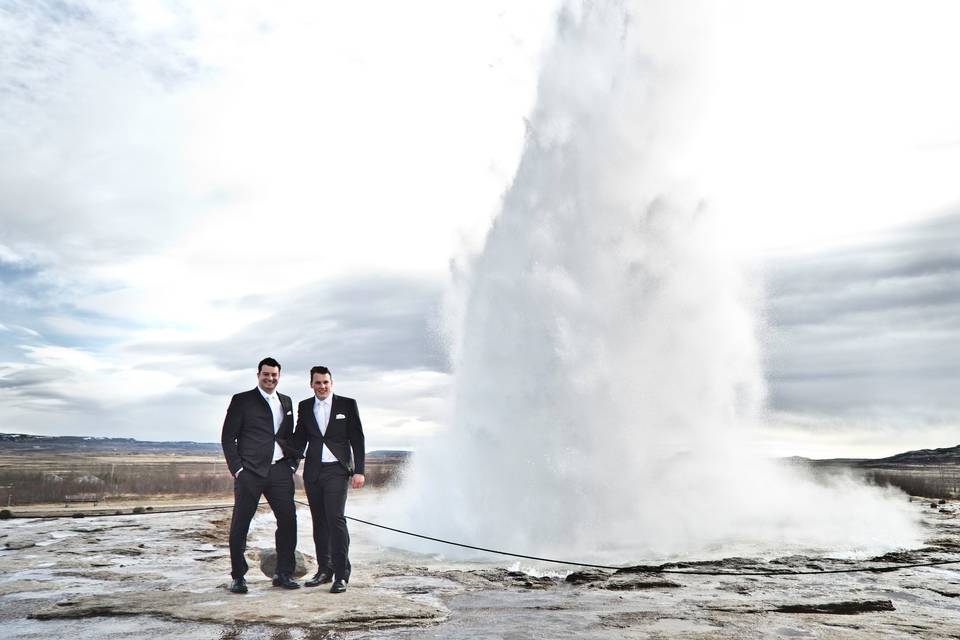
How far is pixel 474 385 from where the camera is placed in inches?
554

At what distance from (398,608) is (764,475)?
18298 mm

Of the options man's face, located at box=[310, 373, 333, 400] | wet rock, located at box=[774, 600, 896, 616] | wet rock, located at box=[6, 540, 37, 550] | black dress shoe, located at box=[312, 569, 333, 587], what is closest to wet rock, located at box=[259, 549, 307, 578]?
black dress shoe, located at box=[312, 569, 333, 587]

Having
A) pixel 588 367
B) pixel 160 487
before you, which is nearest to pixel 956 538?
pixel 588 367

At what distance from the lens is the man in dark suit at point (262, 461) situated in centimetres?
718

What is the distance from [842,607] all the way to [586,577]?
121 inches

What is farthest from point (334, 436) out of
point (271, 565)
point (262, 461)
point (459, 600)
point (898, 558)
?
point (898, 558)

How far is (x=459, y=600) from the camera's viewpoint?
7.48 meters

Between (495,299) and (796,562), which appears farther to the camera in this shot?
(495,299)

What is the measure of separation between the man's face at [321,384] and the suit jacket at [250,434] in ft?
1.63

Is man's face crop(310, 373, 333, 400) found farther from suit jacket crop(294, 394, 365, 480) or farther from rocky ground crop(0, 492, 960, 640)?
rocky ground crop(0, 492, 960, 640)

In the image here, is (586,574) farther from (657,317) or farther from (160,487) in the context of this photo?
(160,487)

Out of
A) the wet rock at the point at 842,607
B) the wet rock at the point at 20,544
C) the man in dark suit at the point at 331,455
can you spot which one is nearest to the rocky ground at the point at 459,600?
the wet rock at the point at 842,607

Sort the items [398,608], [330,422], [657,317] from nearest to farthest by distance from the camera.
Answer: [398,608] < [330,422] < [657,317]

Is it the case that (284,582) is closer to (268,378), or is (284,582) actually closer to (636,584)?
(268,378)
